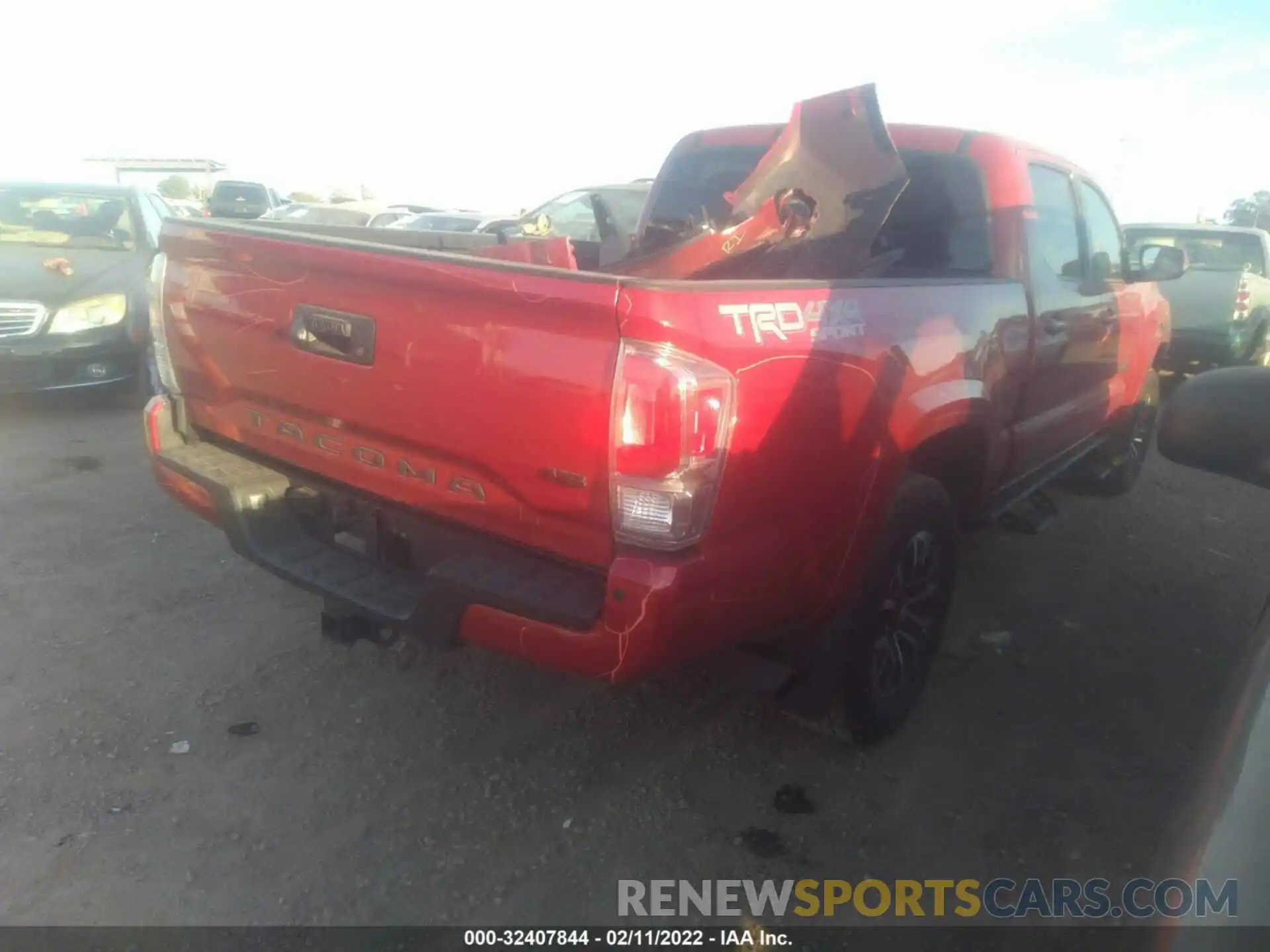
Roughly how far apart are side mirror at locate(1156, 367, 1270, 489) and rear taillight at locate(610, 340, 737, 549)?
1156 mm

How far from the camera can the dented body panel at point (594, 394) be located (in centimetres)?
210

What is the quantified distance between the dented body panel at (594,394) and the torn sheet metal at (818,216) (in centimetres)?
1

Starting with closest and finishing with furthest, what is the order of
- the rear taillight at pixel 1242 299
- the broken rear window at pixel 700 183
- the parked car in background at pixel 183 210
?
the broken rear window at pixel 700 183
the parked car in background at pixel 183 210
the rear taillight at pixel 1242 299

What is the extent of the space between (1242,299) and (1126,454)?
4.58 meters

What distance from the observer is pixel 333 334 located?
2469mm

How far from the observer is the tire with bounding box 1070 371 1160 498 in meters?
5.46

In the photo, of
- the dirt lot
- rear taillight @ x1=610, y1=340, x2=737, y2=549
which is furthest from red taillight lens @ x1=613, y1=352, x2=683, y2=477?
the dirt lot

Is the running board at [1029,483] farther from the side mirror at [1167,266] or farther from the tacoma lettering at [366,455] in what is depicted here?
the tacoma lettering at [366,455]

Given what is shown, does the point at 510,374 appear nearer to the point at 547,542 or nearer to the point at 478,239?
the point at 547,542

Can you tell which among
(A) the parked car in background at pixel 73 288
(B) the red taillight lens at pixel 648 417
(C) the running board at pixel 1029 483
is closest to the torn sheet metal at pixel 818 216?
(C) the running board at pixel 1029 483

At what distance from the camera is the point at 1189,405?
2287 mm

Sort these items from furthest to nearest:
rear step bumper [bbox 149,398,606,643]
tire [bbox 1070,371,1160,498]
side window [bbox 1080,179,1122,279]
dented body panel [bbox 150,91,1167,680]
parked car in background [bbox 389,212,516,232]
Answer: parked car in background [bbox 389,212,516,232], tire [bbox 1070,371,1160,498], side window [bbox 1080,179,1122,279], rear step bumper [bbox 149,398,606,643], dented body panel [bbox 150,91,1167,680]

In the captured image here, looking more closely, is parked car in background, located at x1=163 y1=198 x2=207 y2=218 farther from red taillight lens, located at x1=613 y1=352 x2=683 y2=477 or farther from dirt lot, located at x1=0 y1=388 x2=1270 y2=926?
red taillight lens, located at x1=613 y1=352 x2=683 y2=477

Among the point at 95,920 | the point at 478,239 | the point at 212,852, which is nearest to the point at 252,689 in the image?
the point at 212,852
